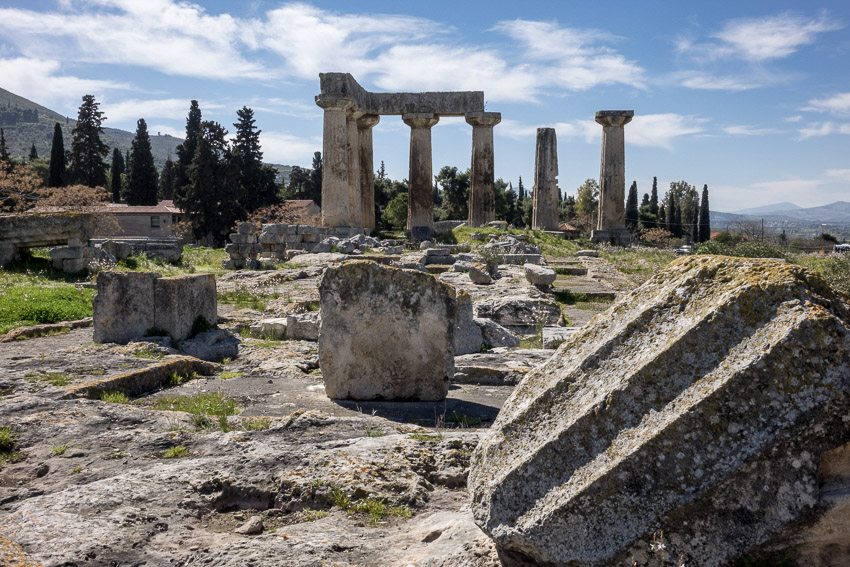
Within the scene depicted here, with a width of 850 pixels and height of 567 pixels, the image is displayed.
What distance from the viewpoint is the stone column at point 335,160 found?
2541 cm

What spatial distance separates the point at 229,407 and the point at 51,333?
6094 millimetres

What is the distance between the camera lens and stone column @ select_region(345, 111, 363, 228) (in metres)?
28.2

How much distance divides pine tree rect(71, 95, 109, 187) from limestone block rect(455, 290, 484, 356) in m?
46.6

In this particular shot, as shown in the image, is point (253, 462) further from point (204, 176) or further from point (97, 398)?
point (204, 176)

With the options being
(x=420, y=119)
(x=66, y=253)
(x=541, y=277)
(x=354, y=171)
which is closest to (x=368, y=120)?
(x=420, y=119)

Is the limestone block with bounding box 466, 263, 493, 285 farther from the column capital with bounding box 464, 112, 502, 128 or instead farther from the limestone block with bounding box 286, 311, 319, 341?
the column capital with bounding box 464, 112, 502, 128

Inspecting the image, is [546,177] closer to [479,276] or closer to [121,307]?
[479,276]

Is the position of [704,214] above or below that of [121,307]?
above

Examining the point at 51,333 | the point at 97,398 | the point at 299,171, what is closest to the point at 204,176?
the point at 299,171

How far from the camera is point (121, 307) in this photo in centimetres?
902

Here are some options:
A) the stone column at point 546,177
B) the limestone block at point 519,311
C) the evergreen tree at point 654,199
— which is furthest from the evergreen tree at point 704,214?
the limestone block at point 519,311

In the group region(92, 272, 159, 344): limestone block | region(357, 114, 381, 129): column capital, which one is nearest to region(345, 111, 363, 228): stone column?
region(357, 114, 381, 129): column capital

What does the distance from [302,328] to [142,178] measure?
4919 centimetres

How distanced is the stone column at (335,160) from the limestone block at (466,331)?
17.9 m
